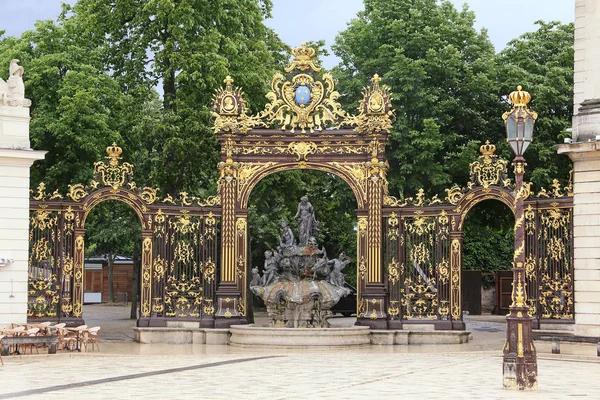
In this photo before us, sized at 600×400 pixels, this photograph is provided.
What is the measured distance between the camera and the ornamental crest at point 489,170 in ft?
88.0

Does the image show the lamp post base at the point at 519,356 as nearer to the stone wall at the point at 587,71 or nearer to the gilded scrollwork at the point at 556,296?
the stone wall at the point at 587,71

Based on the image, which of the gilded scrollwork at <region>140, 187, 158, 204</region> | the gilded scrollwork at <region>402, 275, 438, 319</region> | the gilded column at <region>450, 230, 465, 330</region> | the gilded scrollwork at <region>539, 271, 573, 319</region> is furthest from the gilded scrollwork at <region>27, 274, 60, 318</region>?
the gilded scrollwork at <region>539, 271, 573, 319</region>

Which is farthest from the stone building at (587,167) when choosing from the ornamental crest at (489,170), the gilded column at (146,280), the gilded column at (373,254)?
the gilded column at (146,280)

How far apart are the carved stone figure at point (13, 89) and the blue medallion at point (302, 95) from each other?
269 inches

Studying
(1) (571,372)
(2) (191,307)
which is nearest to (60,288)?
(2) (191,307)

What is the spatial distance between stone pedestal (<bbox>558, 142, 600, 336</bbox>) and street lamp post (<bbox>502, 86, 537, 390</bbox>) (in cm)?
534

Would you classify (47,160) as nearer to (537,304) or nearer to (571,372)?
(537,304)

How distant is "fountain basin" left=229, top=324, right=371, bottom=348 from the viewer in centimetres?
2595

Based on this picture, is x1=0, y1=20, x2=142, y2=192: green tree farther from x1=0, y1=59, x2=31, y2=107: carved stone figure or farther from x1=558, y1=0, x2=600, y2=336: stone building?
x1=558, y1=0, x2=600, y2=336: stone building

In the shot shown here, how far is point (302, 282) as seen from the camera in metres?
27.5

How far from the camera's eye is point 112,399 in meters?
15.8

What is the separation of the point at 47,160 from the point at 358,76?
11.1 meters

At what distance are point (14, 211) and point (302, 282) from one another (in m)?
7.25

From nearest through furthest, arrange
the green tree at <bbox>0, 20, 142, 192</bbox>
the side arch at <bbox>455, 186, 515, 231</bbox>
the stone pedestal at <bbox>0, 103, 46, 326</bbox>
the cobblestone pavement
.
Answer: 1. the cobblestone pavement
2. the stone pedestal at <bbox>0, 103, 46, 326</bbox>
3. the side arch at <bbox>455, 186, 515, 231</bbox>
4. the green tree at <bbox>0, 20, 142, 192</bbox>
